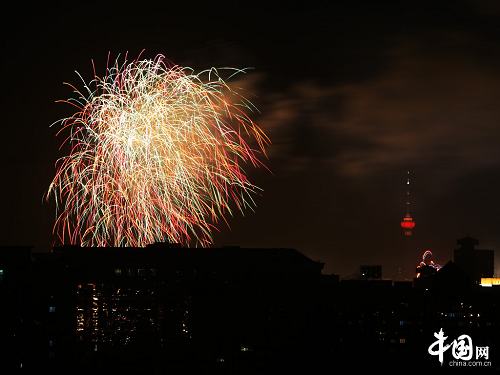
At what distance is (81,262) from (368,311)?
3760cm

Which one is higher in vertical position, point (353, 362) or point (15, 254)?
point (15, 254)

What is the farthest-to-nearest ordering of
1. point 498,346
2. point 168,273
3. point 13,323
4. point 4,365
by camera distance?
1. point 168,273
2. point 498,346
3. point 13,323
4. point 4,365

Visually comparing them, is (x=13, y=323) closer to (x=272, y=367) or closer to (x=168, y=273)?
(x=168, y=273)

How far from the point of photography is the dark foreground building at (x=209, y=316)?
9638 cm

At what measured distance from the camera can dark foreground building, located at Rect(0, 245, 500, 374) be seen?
96375 millimetres

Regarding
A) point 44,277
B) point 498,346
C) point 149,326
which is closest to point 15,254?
point 44,277

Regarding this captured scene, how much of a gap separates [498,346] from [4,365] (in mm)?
54980

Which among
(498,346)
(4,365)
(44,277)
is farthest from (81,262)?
(498,346)

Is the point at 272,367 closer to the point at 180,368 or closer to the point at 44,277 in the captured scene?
the point at 180,368

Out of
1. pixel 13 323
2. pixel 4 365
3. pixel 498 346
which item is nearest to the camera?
pixel 4 365

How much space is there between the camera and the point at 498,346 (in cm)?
10062

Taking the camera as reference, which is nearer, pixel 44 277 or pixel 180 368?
pixel 180 368

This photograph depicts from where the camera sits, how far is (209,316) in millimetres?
105938

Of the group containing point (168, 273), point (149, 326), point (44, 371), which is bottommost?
point (44, 371)
